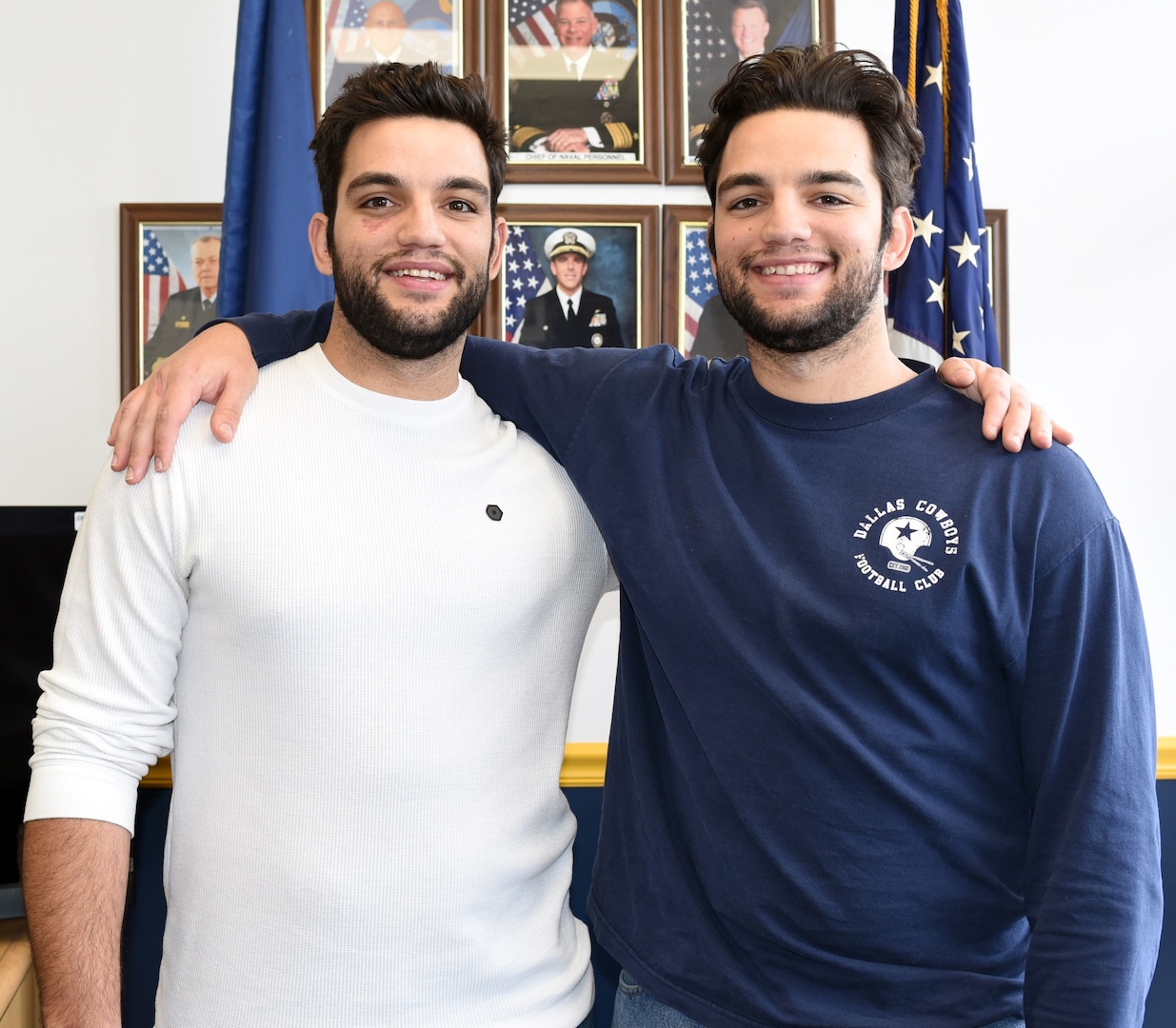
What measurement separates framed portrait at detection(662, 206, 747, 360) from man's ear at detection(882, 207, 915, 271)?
3.03ft

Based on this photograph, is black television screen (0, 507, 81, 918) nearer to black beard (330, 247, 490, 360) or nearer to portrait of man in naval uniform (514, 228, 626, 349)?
black beard (330, 247, 490, 360)

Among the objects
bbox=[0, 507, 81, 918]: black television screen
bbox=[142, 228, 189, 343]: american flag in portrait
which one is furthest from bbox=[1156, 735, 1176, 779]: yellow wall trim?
bbox=[142, 228, 189, 343]: american flag in portrait

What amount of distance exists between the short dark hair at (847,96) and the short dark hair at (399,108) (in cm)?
37

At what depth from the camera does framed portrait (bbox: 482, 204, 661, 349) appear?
7.87 feet

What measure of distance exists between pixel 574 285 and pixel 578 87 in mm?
459

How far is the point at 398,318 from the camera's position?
4.57 ft

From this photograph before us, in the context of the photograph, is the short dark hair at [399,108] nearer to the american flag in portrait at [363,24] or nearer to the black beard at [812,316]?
the black beard at [812,316]

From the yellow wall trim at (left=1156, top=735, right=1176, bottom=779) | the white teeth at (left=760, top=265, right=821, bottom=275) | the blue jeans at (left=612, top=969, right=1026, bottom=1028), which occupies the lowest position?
the blue jeans at (left=612, top=969, right=1026, bottom=1028)

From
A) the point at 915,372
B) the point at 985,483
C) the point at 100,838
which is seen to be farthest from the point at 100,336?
the point at 985,483

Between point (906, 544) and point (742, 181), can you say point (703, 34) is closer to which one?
point (742, 181)

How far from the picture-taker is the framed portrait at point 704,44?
2.38m

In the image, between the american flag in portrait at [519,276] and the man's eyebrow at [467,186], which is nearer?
the man's eyebrow at [467,186]

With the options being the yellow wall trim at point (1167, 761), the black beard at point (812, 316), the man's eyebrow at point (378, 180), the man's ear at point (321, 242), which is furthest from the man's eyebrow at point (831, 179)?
the yellow wall trim at point (1167, 761)

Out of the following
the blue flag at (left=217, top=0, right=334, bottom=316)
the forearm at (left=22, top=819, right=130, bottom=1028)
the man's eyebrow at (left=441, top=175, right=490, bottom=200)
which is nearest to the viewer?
the forearm at (left=22, top=819, right=130, bottom=1028)
